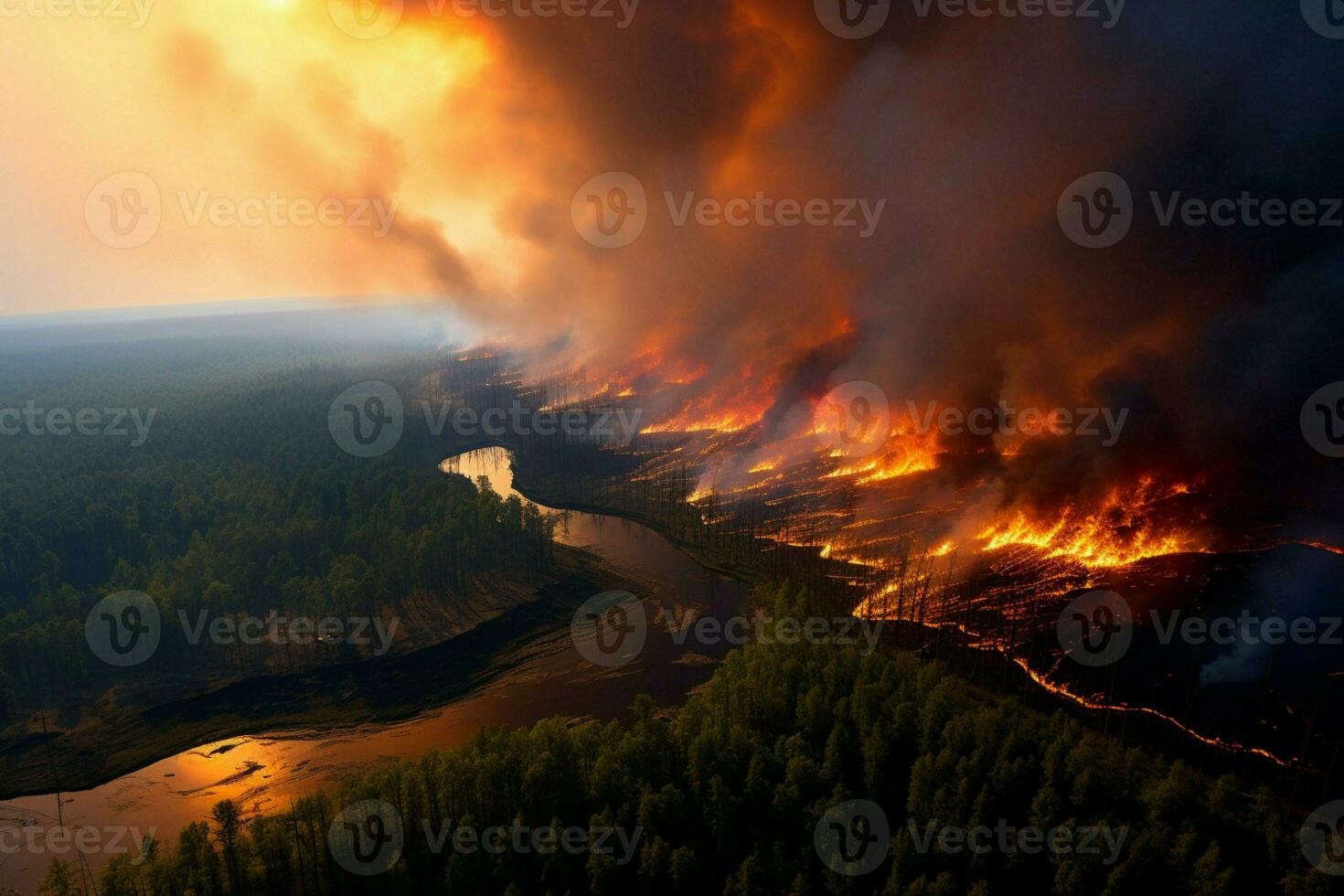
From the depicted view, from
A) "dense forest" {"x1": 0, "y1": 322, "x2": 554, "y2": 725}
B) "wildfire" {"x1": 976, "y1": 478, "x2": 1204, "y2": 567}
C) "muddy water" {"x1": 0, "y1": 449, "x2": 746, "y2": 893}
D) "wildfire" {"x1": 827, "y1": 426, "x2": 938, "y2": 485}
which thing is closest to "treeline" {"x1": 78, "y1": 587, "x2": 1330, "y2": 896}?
"muddy water" {"x1": 0, "y1": 449, "x2": 746, "y2": 893}

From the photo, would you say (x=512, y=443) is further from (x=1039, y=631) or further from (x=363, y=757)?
(x=1039, y=631)

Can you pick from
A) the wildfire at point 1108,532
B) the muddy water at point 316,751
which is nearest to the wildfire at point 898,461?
the wildfire at point 1108,532

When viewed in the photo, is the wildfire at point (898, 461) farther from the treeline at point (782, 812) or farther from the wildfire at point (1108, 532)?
the treeline at point (782, 812)

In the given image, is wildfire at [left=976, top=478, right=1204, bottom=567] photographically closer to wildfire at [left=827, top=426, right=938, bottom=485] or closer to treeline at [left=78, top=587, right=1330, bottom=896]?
wildfire at [left=827, top=426, right=938, bottom=485]

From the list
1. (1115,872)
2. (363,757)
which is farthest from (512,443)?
(1115,872)

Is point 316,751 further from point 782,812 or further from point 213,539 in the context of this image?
point 782,812
